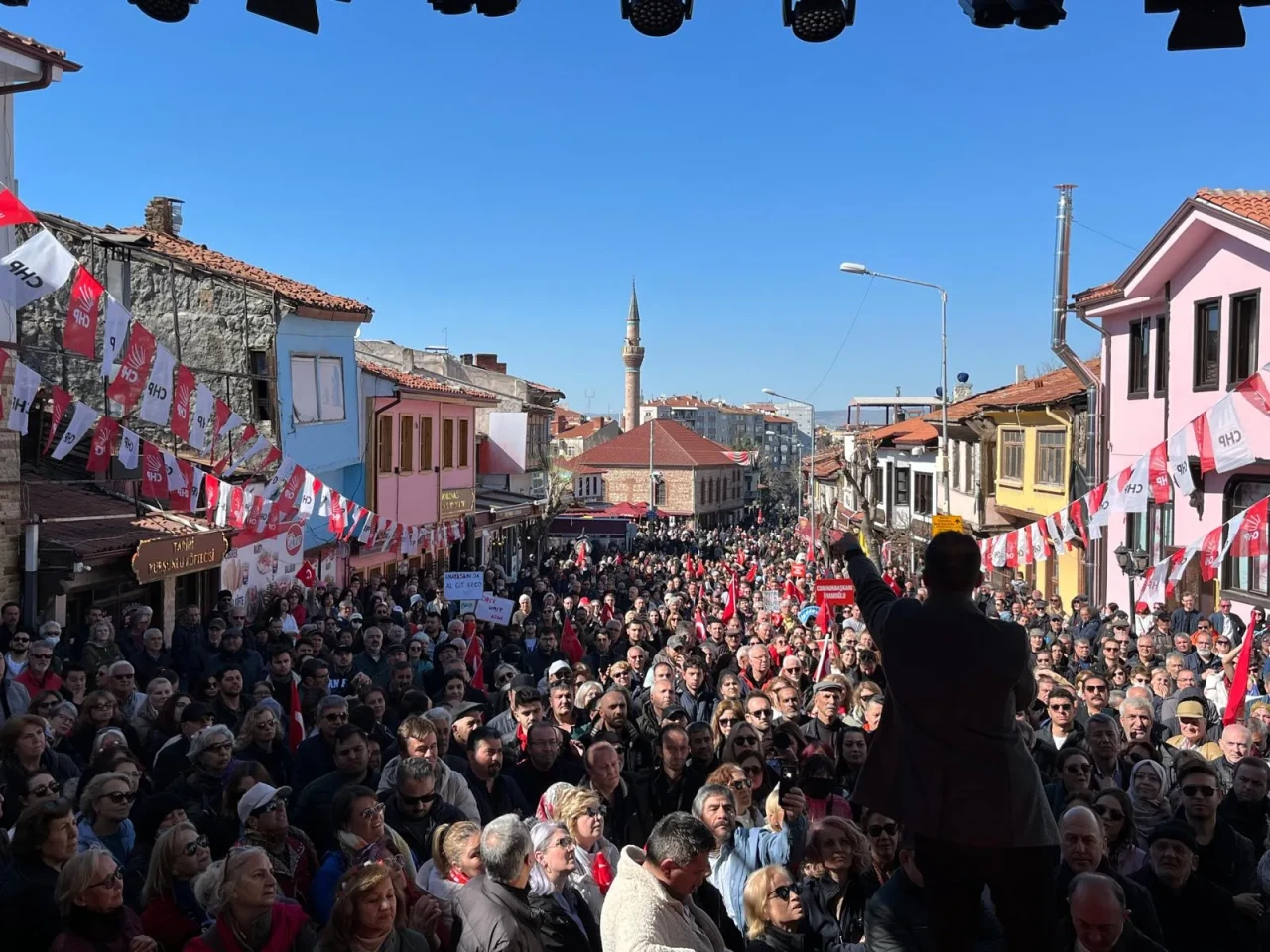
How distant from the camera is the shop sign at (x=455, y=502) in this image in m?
33.4

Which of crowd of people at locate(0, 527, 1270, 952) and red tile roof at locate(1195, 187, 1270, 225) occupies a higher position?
red tile roof at locate(1195, 187, 1270, 225)

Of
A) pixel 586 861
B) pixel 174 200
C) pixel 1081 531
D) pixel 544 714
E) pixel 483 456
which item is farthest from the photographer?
pixel 483 456

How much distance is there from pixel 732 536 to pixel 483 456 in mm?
20743

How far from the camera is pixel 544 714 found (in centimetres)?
841

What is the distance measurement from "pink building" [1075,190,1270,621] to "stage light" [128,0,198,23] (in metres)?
14.1

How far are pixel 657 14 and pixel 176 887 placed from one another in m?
4.67

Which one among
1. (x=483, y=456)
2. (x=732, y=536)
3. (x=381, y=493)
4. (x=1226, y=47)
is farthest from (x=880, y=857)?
(x=732, y=536)

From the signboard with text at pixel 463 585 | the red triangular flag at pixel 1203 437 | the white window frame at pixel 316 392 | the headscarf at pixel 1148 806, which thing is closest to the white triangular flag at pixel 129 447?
the signboard with text at pixel 463 585

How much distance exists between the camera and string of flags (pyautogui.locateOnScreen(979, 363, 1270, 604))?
11.7 meters

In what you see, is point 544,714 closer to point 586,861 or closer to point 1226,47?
point 586,861

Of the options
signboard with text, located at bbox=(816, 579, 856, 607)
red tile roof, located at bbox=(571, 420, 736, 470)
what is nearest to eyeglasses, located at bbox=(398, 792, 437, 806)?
signboard with text, located at bbox=(816, 579, 856, 607)

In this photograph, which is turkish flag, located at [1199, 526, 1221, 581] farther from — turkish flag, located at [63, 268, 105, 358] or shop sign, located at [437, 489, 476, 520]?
shop sign, located at [437, 489, 476, 520]

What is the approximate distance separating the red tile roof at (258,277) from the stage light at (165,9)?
17.5 meters

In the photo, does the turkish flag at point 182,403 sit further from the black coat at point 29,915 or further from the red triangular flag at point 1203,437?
the red triangular flag at point 1203,437
